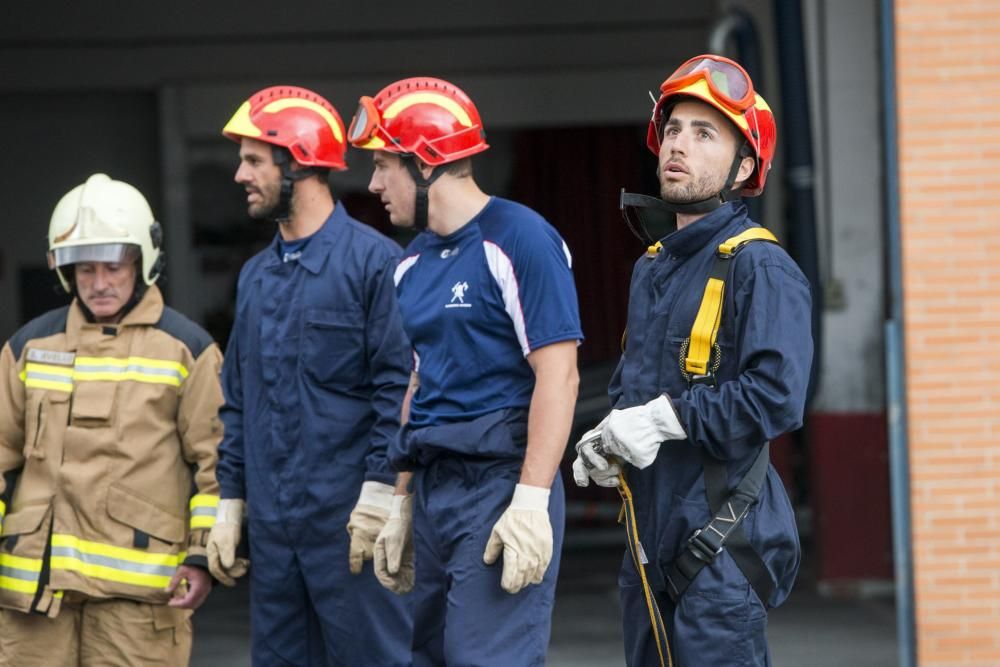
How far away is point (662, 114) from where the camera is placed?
3641mm

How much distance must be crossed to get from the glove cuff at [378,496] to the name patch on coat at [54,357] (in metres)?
0.97

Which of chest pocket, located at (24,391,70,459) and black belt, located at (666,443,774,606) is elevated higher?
chest pocket, located at (24,391,70,459)

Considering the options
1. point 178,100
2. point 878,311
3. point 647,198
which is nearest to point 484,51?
point 178,100

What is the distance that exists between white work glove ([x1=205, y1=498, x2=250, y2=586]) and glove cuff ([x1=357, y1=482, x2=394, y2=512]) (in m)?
0.46

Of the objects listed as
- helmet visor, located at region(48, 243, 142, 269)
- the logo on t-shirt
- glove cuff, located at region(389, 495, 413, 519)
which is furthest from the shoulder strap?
helmet visor, located at region(48, 243, 142, 269)

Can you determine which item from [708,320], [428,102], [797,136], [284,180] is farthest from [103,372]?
[797,136]

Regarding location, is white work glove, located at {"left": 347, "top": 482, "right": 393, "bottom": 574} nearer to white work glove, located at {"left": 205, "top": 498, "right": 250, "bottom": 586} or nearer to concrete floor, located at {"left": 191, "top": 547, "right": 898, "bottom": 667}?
white work glove, located at {"left": 205, "top": 498, "right": 250, "bottom": 586}

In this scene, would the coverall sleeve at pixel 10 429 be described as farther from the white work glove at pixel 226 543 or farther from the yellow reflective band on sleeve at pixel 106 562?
the white work glove at pixel 226 543

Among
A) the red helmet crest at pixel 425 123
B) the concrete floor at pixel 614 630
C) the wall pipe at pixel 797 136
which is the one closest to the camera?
the red helmet crest at pixel 425 123

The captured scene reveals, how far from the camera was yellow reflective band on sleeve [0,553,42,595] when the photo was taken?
4.35 meters

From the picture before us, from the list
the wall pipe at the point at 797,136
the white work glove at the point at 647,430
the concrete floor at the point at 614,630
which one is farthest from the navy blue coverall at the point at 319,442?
the wall pipe at the point at 797,136

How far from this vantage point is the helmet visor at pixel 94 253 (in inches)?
177

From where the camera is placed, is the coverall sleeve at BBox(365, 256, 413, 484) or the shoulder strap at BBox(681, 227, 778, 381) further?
the coverall sleeve at BBox(365, 256, 413, 484)

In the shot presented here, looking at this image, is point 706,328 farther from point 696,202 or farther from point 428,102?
point 428,102
